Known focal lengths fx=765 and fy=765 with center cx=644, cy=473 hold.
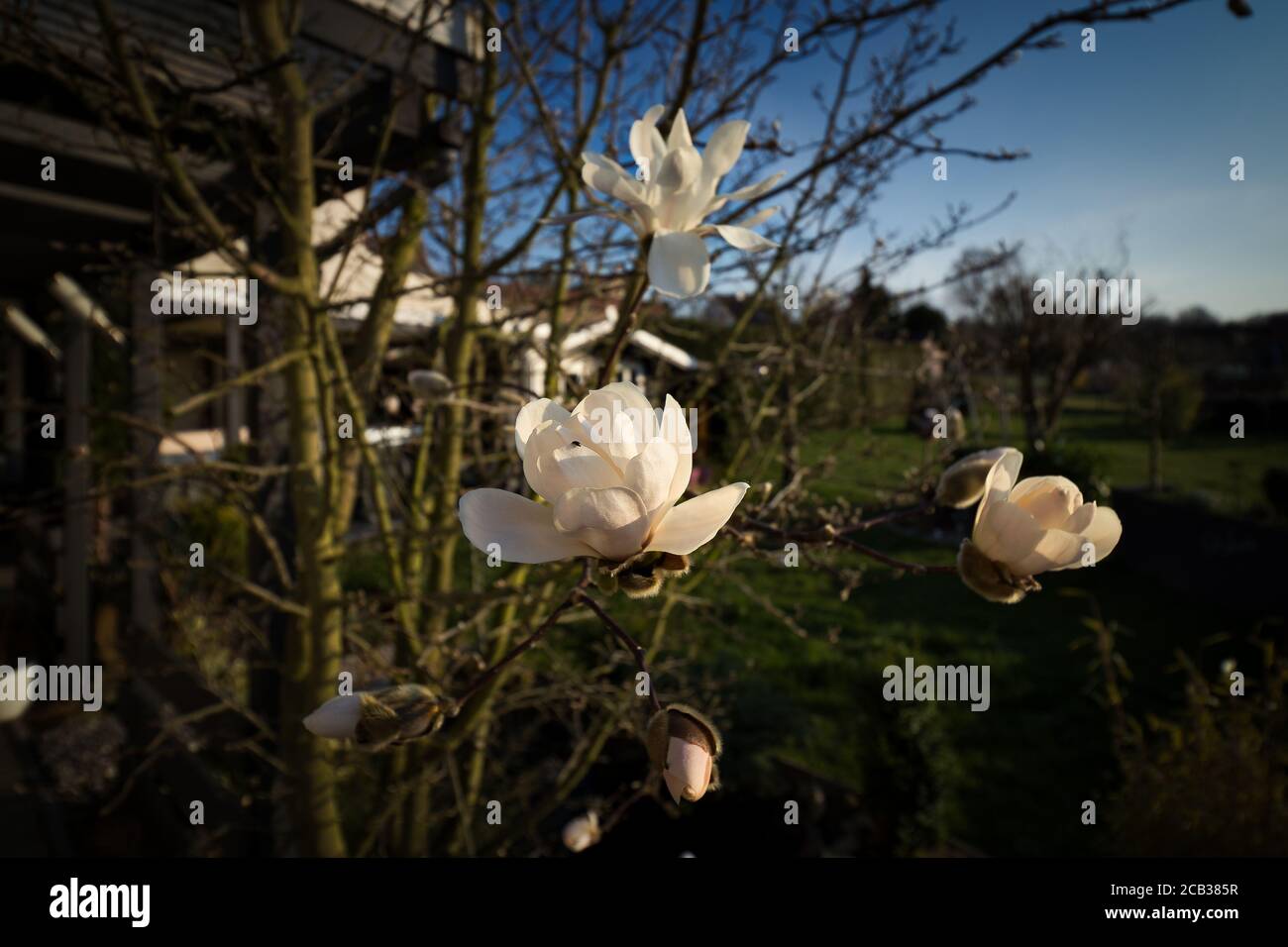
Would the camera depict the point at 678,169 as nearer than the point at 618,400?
No

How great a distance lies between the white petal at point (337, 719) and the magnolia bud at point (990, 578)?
0.51m

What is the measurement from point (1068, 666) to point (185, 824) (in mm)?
4396

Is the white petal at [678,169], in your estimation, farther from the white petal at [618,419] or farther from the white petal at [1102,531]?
the white petal at [1102,531]

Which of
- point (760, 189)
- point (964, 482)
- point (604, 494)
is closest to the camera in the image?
point (604, 494)

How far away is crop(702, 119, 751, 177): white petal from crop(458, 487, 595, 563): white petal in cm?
42

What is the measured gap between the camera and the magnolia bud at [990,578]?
2.01 feet

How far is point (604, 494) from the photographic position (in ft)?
1.57

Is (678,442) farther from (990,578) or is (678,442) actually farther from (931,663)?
(931,663)

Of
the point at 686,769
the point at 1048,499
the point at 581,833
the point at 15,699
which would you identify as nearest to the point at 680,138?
the point at 1048,499

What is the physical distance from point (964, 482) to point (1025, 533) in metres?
0.11

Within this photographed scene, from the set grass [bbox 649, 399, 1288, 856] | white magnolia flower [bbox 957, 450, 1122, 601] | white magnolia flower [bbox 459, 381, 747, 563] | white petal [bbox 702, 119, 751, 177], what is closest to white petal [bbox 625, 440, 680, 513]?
white magnolia flower [bbox 459, 381, 747, 563]

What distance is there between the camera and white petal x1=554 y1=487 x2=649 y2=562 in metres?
0.48
